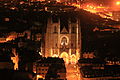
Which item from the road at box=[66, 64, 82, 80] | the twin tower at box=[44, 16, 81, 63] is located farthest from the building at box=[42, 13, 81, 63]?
the road at box=[66, 64, 82, 80]

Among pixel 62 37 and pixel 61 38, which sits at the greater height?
pixel 62 37

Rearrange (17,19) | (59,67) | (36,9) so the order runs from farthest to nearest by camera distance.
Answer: (36,9) < (17,19) < (59,67)

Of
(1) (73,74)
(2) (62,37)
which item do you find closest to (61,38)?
(2) (62,37)

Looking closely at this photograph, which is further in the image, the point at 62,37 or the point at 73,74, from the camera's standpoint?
the point at 62,37

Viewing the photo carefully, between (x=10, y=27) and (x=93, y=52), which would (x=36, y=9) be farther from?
(x=93, y=52)

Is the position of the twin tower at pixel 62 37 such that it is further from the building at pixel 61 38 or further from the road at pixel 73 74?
the road at pixel 73 74

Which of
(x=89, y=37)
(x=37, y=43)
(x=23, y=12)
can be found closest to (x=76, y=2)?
(x=23, y=12)

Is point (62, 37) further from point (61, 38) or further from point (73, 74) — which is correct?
point (73, 74)

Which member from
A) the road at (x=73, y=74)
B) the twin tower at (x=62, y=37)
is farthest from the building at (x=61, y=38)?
the road at (x=73, y=74)
